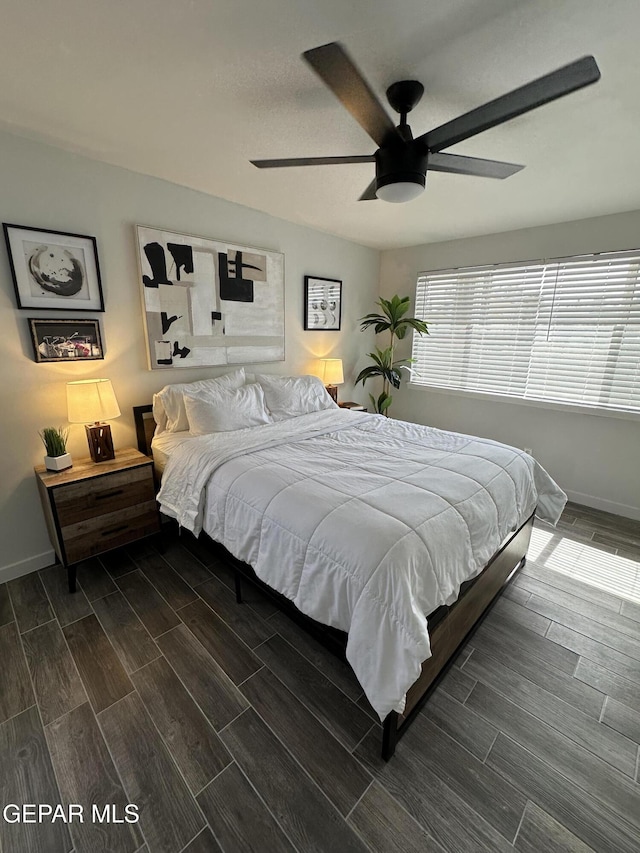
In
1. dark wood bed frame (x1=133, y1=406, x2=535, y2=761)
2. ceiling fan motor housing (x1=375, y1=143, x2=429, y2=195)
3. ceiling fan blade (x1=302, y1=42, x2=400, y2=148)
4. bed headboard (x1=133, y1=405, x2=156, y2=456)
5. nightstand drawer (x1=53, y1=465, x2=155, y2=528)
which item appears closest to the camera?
ceiling fan blade (x1=302, y1=42, x2=400, y2=148)

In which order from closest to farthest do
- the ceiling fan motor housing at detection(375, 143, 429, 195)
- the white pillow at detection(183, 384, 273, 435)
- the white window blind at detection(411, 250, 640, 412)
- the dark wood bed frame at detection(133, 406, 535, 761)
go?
the dark wood bed frame at detection(133, 406, 535, 761)
the ceiling fan motor housing at detection(375, 143, 429, 195)
the white pillow at detection(183, 384, 273, 435)
the white window blind at detection(411, 250, 640, 412)

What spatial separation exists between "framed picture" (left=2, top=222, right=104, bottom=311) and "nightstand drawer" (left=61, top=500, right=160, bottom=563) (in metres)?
1.33

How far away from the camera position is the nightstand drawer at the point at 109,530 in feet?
6.87

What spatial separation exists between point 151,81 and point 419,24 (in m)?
1.12

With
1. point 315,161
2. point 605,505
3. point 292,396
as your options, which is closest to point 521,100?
point 315,161

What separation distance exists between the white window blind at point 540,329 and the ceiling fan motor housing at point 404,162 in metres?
2.53

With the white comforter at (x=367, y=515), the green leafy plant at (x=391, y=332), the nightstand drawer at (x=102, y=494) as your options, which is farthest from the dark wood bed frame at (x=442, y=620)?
the green leafy plant at (x=391, y=332)

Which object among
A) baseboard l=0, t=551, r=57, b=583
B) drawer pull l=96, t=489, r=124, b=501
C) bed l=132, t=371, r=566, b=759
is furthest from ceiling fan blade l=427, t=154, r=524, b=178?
baseboard l=0, t=551, r=57, b=583

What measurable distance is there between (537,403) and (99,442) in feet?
12.5

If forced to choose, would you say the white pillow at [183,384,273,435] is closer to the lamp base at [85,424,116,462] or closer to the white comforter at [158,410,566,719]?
the white comforter at [158,410,566,719]

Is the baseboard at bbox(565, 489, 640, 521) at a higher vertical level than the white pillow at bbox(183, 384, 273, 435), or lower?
lower

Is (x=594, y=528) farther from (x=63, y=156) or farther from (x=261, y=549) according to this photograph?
(x=63, y=156)

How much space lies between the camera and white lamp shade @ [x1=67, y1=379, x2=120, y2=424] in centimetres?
215

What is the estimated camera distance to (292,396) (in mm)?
3174
